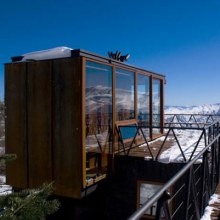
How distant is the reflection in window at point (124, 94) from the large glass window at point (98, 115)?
1.32ft

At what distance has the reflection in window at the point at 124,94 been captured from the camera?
713 centimetres

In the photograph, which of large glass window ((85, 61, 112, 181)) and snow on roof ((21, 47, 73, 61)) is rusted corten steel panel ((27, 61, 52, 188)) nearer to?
snow on roof ((21, 47, 73, 61))

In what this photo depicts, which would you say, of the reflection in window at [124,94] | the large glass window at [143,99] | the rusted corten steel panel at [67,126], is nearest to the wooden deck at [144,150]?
the large glass window at [143,99]

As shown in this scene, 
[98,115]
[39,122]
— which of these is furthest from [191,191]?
[39,122]

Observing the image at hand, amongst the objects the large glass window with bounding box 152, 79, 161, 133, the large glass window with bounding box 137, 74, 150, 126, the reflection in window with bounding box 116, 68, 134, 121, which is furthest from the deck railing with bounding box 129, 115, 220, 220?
the large glass window with bounding box 152, 79, 161, 133

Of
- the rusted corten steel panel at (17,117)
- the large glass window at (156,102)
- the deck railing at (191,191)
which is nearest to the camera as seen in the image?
the deck railing at (191,191)

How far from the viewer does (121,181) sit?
285 inches

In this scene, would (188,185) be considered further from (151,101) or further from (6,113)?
(151,101)

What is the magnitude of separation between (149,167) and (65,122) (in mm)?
2375

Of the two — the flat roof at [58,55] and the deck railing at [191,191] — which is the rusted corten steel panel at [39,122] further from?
the deck railing at [191,191]

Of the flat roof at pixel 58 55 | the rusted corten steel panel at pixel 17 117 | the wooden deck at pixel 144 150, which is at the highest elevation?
the flat roof at pixel 58 55

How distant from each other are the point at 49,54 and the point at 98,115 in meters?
1.69

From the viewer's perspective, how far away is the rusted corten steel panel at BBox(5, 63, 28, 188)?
21.0ft

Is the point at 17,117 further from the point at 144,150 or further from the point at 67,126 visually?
the point at 144,150
